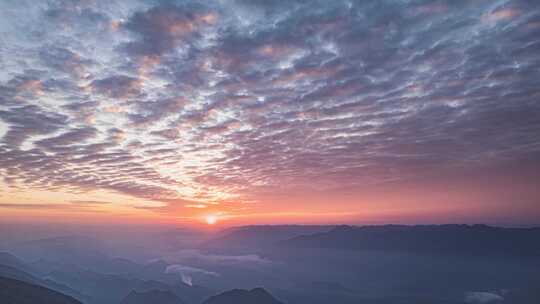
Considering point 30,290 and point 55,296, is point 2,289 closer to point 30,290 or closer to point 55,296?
point 30,290

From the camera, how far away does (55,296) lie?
190500 millimetres

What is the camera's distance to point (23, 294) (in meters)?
168

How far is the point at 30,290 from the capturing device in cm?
18100

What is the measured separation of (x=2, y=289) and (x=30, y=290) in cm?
1886

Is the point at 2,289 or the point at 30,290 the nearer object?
the point at 2,289

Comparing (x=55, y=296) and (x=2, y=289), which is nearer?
(x=2, y=289)

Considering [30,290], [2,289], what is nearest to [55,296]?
[30,290]

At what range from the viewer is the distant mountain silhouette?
511 feet

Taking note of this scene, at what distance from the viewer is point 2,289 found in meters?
164

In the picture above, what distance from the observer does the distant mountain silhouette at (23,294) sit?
15564 cm

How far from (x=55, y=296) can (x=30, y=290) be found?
48.9 ft
